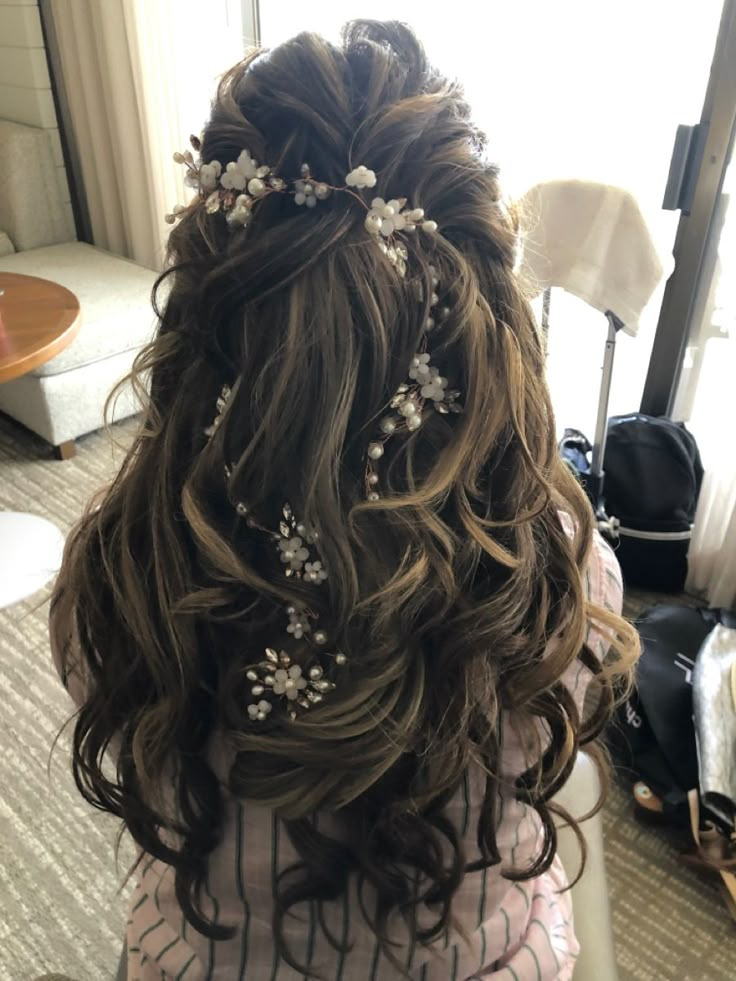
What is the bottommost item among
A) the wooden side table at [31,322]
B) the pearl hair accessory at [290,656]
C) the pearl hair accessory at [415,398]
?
the wooden side table at [31,322]

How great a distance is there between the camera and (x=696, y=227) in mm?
1874

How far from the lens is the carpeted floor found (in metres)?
1.32

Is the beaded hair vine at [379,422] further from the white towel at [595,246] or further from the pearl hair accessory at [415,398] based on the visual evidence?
the white towel at [595,246]

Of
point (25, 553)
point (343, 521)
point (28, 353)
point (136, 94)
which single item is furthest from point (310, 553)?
point (136, 94)

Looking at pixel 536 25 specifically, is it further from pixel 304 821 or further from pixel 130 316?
pixel 304 821

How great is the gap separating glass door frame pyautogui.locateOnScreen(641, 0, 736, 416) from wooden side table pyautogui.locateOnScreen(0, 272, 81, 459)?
144cm

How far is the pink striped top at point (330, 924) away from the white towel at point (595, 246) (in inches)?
41.3

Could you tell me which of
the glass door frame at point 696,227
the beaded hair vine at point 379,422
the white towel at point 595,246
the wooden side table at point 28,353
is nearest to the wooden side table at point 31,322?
the wooden side table at point 28,353

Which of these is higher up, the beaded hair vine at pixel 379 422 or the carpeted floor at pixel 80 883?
the beaded hair vine at pixel 379 422

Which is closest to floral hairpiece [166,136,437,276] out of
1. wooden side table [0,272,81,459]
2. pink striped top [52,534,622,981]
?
pink striped top [52,534,622,981]

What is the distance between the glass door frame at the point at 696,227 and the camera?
1.72 m

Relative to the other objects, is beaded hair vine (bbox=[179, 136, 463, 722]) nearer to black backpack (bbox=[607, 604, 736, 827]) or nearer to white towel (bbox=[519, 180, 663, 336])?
white towel (bbox=[519, 180, 663, 336])

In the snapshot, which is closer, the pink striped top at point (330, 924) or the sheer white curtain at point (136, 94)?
the pink striped top at point (330, 924)

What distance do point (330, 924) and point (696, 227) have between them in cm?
172
